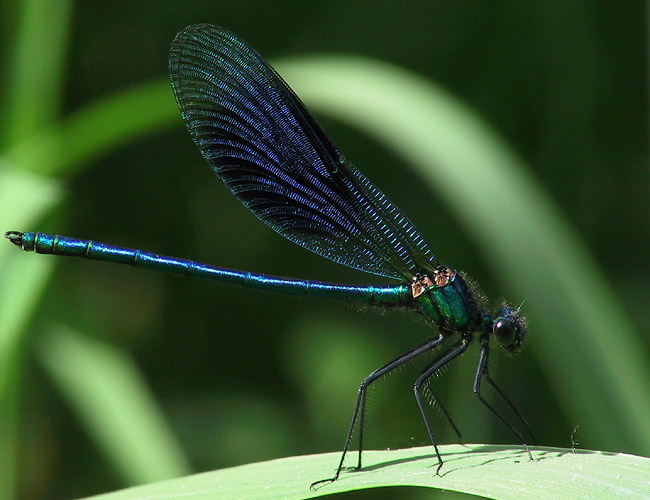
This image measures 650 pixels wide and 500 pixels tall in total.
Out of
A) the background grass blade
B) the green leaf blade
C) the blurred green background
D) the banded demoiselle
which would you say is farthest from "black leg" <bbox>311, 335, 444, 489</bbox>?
the background grass blade

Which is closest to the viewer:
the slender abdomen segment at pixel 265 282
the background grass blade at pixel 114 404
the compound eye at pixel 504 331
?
the compound eye at pixel 504 331

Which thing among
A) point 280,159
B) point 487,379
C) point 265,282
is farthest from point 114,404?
point 487,379

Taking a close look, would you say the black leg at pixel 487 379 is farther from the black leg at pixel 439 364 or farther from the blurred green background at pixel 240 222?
the blurred green background at pixel 240 222

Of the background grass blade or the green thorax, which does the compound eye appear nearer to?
the green thorax

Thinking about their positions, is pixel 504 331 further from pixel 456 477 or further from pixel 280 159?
pixel 280 159

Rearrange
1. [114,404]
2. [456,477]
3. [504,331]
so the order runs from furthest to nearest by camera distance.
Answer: [114,404], [504,331], [456,477]

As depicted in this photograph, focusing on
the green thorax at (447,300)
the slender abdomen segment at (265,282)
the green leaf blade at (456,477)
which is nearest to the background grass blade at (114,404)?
the slender abdomen segment at (265,282)

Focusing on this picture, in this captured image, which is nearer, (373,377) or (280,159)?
(373,377)
